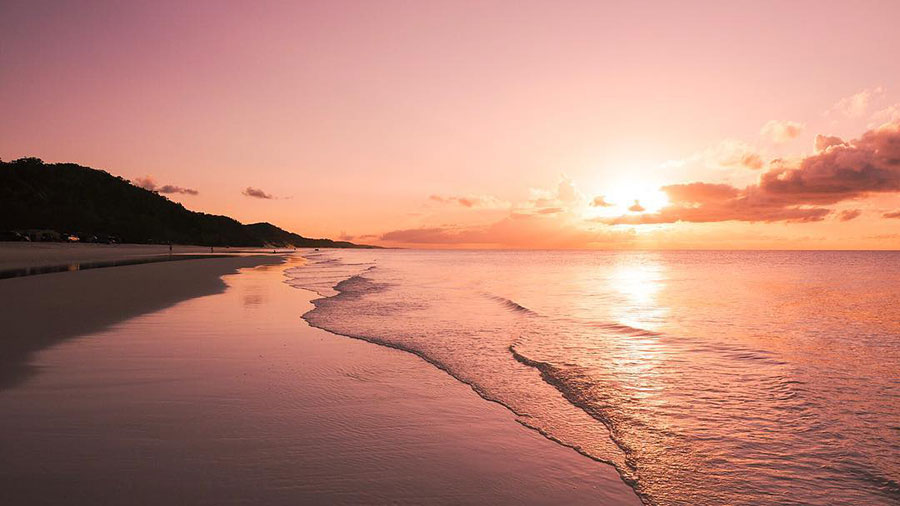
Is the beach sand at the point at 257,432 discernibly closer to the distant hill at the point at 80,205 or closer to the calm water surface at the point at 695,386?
the calm water surface at the point at 695,386

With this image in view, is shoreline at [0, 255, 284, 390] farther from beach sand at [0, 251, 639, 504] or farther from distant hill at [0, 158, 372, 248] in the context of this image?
distant hill at [0, 158, 372, 248]

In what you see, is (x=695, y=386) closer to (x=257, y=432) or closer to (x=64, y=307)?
(x=257, y=432)

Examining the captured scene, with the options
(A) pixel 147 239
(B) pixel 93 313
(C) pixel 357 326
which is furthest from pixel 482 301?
(A) pixel 147 239

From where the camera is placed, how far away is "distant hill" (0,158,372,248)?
481ft

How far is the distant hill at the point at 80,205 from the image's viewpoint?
147m

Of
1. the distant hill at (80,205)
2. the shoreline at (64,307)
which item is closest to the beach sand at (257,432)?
the shoreline at (64,307)

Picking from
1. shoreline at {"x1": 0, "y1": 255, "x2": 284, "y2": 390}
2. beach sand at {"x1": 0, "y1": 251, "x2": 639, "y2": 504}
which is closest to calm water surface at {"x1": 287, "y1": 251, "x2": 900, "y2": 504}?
beach sand at {"x1": 0, "y1": 251, "x2": 639, "y2": 504}

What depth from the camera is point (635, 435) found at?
7.07 meters

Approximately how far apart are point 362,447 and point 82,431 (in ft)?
12.0

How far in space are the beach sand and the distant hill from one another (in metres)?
147

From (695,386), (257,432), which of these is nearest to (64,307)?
(257,432)

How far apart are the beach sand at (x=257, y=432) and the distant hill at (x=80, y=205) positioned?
14699 centimetres

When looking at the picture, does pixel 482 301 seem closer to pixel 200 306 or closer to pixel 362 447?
pixel 200 306

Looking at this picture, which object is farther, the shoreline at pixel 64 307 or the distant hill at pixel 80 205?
the distant hill at pixel 80 205
